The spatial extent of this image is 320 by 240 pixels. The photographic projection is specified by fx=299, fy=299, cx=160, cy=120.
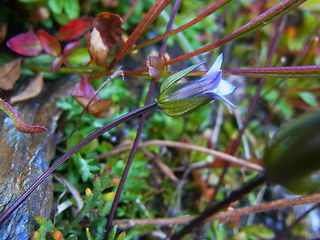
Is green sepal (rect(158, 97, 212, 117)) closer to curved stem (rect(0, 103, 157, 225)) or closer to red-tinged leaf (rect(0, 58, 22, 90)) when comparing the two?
curved stem (rect(0, 103, 157, 225))

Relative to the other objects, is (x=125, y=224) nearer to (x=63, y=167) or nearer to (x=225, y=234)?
(x=63, y=167)

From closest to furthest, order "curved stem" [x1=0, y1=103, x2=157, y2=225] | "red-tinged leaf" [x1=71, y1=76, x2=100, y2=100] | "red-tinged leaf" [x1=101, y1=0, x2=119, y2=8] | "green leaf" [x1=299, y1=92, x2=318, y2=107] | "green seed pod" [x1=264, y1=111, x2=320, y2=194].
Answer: "green seed pod" [x1=264, y1=111, x2=320, y2=194] → "curved stem" [x1=0, y1=103, x2=157, y2=225] → "red-tinged leaf" [x1=71, y1=76, x2=100, y2=100] → "red-tinged leaf" [x1=101, y1=0, x2=119, y2=8] → "green leaf" [x1=299, y1=92, x2=318, y2=107]

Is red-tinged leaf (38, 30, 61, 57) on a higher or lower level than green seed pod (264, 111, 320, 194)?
higher

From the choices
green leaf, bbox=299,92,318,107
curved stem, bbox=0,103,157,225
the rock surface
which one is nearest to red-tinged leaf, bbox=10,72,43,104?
the rock surface

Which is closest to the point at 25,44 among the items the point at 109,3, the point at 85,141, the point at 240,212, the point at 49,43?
the point at 49,43

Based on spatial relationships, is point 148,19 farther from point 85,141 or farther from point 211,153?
point 211,153

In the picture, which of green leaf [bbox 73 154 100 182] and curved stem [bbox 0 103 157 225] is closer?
curved stem [bbox 0 103 157 225]
